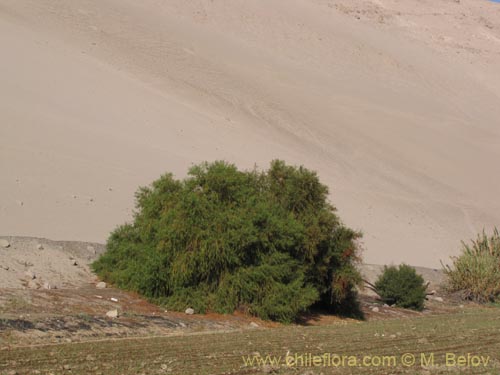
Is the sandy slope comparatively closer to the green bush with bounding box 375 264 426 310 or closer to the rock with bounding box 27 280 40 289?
the rock with bounding box 27 280 40 289

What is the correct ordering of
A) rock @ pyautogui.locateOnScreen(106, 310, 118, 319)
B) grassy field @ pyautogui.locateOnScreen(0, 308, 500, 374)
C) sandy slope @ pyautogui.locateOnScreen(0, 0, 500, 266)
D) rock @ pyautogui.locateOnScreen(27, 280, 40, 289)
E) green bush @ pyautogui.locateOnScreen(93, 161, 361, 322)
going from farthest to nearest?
sandy slope @ pyautogui.locateOnScreen(0, 0, 500, 266), green bush @ pyautogui.locateOnScreen(93, 161, 361, 322), rock @ pyautogui.locateOnScreen(27, 280, 40, 289), rock @ pyautogui.locateOnScreen(106, 310, 118, 319), grassy field @ pyautogui.locateOnScreen(0, 308, 500, 374)

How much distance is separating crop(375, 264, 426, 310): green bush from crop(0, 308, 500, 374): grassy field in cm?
720

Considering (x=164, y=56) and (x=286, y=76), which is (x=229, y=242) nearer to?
(x=164, y=56)

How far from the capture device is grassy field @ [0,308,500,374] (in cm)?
831

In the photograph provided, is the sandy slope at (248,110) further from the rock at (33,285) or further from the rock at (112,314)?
the rock at (112,314)

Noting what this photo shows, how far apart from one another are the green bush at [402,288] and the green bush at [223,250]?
399cm

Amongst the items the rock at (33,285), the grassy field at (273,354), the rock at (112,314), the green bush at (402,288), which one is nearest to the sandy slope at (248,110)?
the rock at (33,285)

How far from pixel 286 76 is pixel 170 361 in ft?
134

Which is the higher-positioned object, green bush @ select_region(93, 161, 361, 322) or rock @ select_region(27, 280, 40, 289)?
green bush @ select_region(93, 161, 361, 322)

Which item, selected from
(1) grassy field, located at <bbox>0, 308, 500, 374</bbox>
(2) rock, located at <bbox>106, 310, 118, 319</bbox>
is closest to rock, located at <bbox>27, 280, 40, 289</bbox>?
(2) rock, located at <bbox>106, 310, 118, 319</bbox>

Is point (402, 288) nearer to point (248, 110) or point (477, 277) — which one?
point (477, 277)

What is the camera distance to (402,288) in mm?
19500

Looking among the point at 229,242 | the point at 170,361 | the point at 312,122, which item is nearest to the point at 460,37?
the point at 312,122

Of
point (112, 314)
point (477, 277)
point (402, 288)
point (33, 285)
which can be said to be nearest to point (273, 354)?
point (112, 314)
